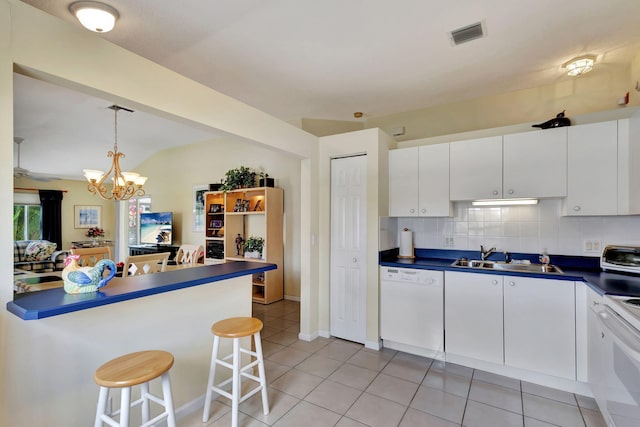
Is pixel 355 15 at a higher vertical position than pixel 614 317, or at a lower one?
higher

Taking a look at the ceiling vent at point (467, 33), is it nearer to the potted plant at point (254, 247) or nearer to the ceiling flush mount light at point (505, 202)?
the ceiling flush mount light at point (505, 202)

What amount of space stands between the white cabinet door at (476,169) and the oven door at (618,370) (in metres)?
1.29

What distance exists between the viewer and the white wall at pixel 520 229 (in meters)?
2.67

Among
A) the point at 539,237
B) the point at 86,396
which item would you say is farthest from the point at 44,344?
the point at 539,237

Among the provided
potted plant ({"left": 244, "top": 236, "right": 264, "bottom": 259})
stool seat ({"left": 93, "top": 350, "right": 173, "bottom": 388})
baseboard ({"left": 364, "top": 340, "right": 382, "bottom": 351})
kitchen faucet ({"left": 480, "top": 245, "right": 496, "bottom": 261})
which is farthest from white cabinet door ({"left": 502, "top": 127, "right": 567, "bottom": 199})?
potted plant ({"left": 244, "top": 236, "right": 264, "bottom": 259})

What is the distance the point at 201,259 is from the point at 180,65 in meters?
3.59

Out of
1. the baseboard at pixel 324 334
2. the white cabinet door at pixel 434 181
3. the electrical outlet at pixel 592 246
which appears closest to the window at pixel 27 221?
the baseboard at pixel 324 334

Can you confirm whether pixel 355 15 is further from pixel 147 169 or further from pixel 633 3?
pixel 147 169

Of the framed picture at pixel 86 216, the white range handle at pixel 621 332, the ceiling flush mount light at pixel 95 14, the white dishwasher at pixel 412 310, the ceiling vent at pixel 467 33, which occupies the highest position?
the ceiling vent at pixel 467 33

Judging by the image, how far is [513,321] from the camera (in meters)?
2.49

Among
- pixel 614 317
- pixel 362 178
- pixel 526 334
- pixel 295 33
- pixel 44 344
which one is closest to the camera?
pixel 44 344

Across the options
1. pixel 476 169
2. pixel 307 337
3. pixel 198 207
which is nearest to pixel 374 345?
pixel 307 337

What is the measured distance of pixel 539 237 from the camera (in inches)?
115

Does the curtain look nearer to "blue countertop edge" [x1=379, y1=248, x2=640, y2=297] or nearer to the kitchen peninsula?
the kitchen peninsula
